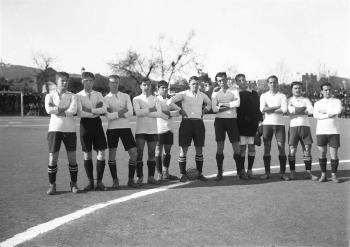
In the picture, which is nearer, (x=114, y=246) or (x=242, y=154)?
(x=114, y=246)

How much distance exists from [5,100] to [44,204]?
140 feet

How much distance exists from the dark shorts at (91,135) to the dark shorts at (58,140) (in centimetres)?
17

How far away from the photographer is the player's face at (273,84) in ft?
25.4

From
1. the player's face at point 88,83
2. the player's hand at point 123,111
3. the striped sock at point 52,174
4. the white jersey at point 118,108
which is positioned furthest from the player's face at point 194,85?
the striped sock at point 52,174

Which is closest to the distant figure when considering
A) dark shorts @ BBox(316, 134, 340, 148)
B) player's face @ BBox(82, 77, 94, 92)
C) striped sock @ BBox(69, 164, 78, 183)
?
dark shorts @ BBox(316, 134, 340, 148)

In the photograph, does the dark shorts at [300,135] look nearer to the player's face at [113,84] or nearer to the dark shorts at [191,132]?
the dark shorts at [191,132]

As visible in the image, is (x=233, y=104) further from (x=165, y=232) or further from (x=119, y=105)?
(x=165, y=232)

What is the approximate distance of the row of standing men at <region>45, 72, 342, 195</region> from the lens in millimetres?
6535

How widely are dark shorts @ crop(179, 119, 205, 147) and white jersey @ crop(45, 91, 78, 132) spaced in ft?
7.18

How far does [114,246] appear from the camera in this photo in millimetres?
3926

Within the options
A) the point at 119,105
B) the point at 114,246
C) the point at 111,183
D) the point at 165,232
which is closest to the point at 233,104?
the point at 119,105

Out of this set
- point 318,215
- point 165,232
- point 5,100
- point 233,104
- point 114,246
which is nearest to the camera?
point 114,246

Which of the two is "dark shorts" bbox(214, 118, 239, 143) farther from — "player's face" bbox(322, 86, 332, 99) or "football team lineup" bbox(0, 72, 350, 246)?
"player's face" bbox(322, 86, 332, 99)

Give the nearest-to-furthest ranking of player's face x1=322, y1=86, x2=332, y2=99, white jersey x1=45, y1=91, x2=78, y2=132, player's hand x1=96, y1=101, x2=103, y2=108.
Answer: white jersey x1=45, y1=91, x2=78, y2=132 < player's hand x1=96, y1=101, x2=103, y2=108 < player's face x1=322, y1=86, x2=332, y2=99
